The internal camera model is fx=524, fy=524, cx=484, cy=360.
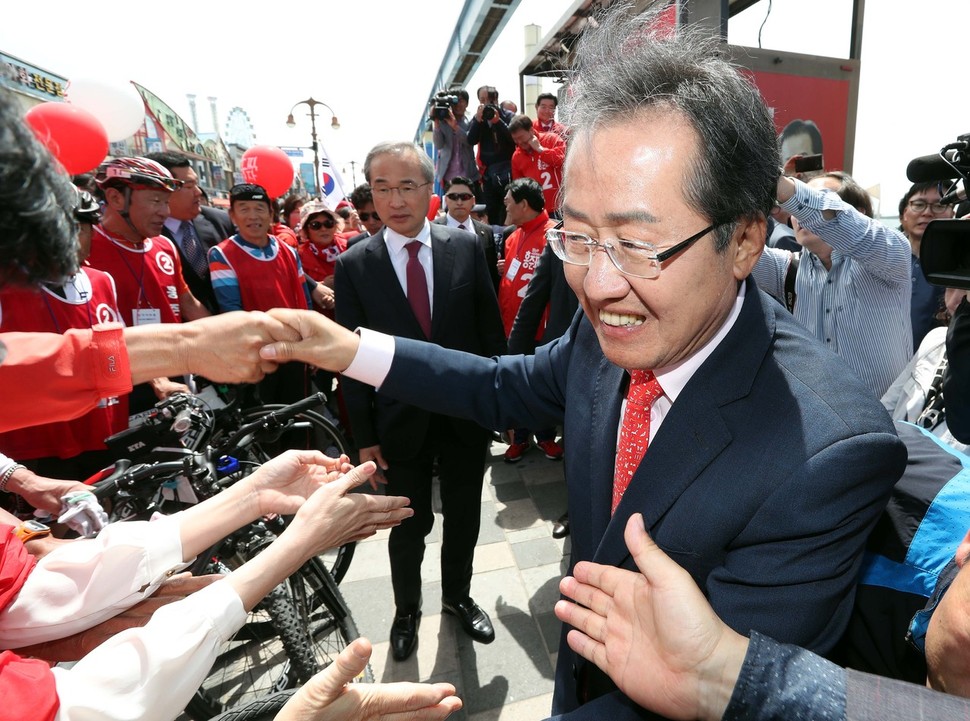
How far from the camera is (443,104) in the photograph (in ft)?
27.7

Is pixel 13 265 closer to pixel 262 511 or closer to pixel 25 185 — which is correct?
pixel 25 185

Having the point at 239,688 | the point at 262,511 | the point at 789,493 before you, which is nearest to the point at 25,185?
the point at 262,511

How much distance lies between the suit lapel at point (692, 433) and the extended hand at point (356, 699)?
0.55 m

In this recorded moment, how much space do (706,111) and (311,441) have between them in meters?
4.03

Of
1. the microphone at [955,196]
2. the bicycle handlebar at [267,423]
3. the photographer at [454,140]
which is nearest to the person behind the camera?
the microphone at [955,196]

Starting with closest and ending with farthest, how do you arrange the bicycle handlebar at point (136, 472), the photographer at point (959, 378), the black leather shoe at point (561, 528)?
the photographer at point (959, 378) < the bicycle handlebar at point (136, 472) < the black leather shoe at point (561, 528)

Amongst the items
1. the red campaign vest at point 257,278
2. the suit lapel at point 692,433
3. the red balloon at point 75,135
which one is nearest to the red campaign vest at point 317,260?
the red campaign vest at point 257,278

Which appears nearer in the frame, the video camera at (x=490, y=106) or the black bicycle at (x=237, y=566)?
the black bicycle at (x=237, y=566)

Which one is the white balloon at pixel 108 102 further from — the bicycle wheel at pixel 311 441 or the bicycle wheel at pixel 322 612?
the bicycle wheel at pixel 322 612

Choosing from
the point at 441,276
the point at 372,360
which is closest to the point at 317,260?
the point at 441,276

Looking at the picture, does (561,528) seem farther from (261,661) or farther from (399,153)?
(399,153)

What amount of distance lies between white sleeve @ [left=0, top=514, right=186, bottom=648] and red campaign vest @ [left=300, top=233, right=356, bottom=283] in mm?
4967

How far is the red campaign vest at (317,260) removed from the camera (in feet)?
20.3

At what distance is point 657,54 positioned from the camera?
1161 millimetres
